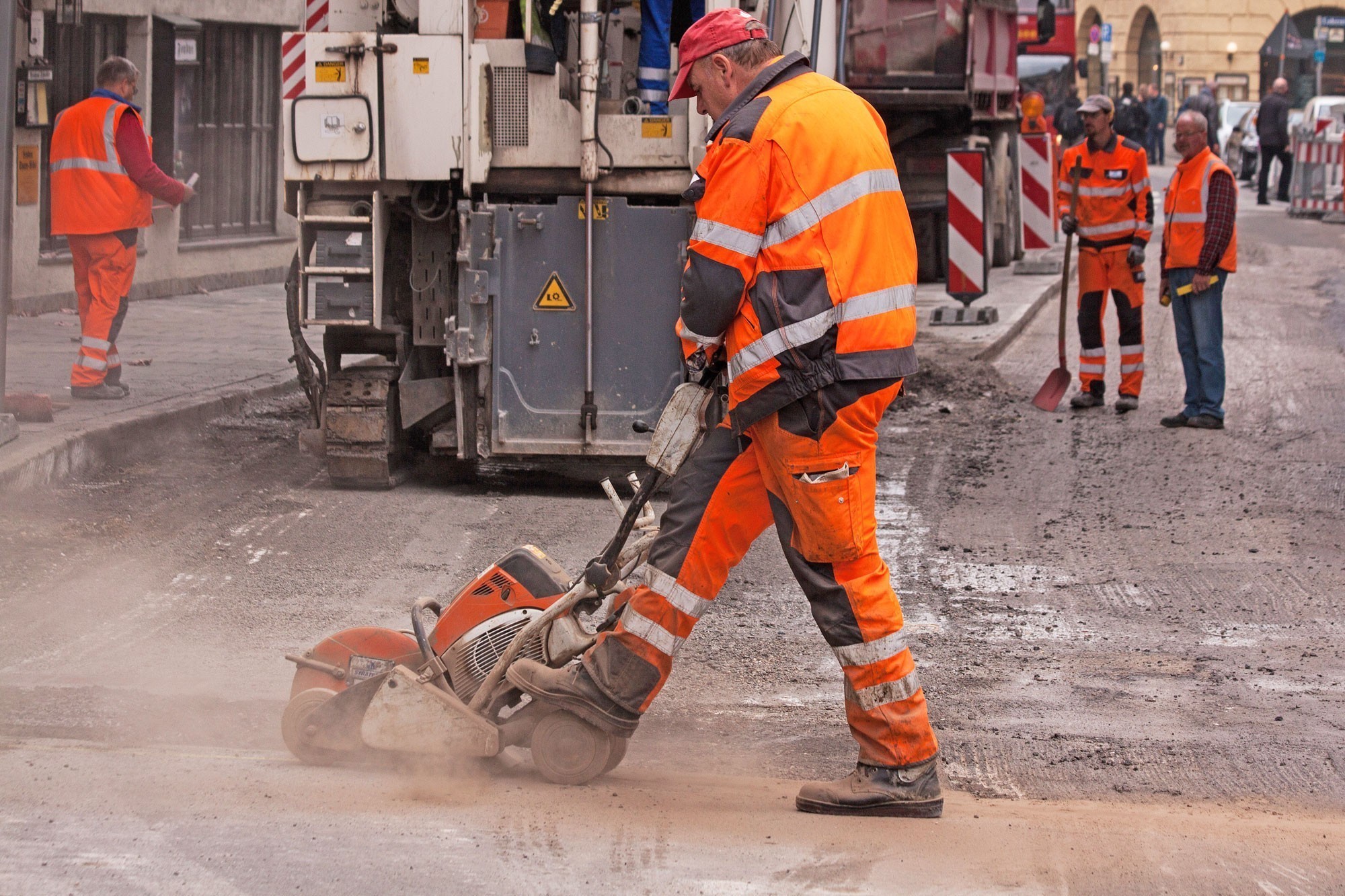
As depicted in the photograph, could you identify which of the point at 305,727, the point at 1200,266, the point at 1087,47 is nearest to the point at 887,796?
the point at 305,727

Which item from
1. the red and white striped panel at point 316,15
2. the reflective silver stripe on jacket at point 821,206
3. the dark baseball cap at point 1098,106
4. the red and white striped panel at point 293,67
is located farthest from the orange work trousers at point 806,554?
the dark baseball cap at point 1098,106

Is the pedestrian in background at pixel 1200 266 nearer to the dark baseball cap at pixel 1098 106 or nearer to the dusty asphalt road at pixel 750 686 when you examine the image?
the dusty asphalt road at pixel 750 686

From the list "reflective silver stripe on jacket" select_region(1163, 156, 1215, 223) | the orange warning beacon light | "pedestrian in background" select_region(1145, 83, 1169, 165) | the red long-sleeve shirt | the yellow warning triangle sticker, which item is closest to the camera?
the yellow warning triangle sticker

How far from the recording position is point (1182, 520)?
6.93 metres

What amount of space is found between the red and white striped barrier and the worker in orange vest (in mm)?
18384

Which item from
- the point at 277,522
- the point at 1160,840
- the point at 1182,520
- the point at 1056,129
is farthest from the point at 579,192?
the point at 1056,129

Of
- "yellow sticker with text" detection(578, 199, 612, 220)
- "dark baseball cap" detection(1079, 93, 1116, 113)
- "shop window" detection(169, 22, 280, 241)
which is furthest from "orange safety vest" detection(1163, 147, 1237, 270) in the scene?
"shop window" detection(169, 22, 280, 241)

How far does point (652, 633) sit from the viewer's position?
3779 millimetres

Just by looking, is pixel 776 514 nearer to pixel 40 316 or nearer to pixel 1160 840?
pixel 1160 840

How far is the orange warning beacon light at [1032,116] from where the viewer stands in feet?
56.1

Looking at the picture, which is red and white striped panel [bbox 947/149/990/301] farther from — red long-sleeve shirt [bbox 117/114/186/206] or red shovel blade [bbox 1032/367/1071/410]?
red long-sleeve shirt [bbox 117/114/186/206]

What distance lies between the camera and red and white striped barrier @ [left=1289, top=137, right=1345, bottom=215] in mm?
22594

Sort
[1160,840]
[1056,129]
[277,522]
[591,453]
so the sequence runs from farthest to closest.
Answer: [1056,129] → [591,453] → [277,522] → [1160,840]

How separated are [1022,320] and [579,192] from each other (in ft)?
22.9
